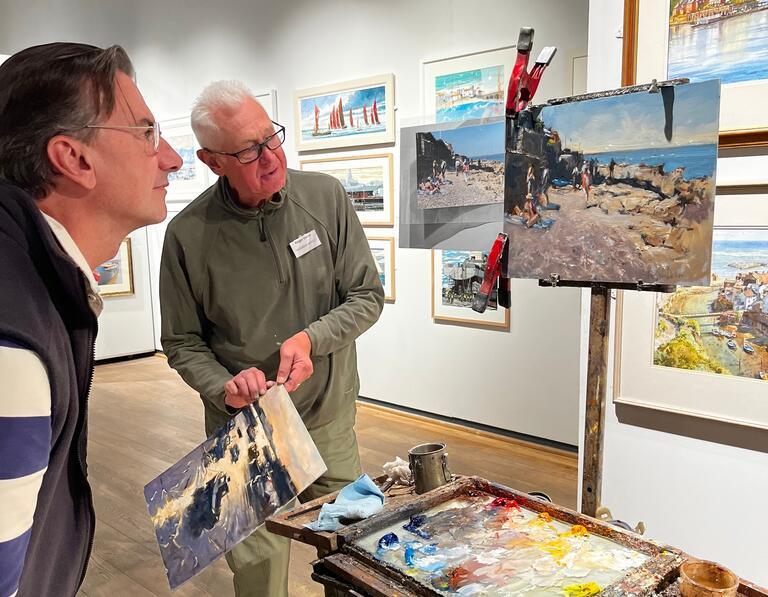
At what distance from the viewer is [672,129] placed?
4.45ft

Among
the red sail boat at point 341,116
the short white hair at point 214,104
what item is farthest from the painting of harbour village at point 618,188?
the red sail boat at point 341,116

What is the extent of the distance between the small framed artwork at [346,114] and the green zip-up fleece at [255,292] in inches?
104

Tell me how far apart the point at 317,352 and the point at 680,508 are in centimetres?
129

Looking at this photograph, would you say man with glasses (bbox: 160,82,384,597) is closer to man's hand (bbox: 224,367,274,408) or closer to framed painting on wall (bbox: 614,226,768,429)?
man's hand (bbox: 224,367,274,408)

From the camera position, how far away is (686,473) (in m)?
2.05

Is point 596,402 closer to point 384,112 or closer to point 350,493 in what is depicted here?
point 350,493

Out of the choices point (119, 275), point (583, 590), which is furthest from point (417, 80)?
point (119, 275)

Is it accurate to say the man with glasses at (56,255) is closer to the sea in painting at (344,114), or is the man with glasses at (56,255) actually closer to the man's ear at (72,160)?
the man's ear at (72,160)

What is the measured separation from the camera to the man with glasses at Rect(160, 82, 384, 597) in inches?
69.7

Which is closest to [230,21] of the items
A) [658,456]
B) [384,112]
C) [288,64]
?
[288,64]

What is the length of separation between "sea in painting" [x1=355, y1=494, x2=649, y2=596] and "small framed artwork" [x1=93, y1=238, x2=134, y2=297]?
19.4ft

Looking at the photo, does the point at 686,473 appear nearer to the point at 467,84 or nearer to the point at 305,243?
the point at 305,243

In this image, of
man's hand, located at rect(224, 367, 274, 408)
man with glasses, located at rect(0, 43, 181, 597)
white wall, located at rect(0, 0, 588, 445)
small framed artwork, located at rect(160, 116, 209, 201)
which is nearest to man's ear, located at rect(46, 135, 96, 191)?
man with glasses, located at rect(0, 43, 181, 597)

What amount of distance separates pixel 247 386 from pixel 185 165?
5.19 meters
